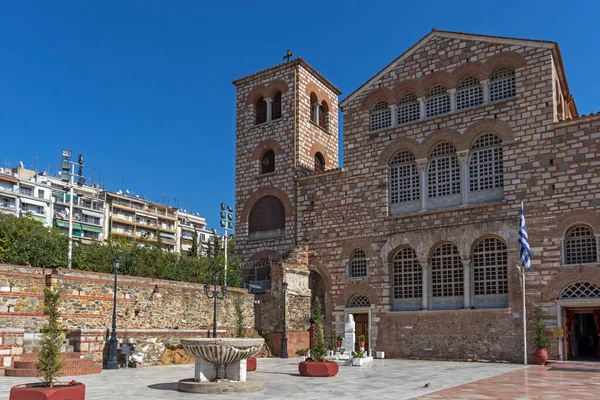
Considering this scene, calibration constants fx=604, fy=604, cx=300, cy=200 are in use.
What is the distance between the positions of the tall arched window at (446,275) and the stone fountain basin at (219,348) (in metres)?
13.5

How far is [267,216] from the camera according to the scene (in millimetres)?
31188

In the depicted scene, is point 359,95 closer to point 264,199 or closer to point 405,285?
point 264,199

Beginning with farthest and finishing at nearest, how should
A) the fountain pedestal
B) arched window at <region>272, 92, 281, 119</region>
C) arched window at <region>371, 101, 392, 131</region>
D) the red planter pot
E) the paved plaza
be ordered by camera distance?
arched window at <region>272, 92, 281, 119</region>
arched window at <region>371, 101, 392, 131</region>
the red planter pot
the fountain pedestal
the paved plaza

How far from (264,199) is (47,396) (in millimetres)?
22002

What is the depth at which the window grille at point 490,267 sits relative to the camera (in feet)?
78.4

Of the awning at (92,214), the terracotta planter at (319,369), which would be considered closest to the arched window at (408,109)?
the terracotta planter at (319,369)

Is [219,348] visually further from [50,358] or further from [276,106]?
[276,106]

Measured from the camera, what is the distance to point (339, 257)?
92.6 feet

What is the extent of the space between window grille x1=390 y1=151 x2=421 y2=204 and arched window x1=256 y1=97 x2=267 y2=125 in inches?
342

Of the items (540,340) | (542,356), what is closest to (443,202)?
(540,340)

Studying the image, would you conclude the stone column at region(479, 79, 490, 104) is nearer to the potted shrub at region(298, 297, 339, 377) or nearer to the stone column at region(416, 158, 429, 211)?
the stone column at region(416, 158, 429, 211)

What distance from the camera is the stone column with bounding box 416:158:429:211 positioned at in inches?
1033

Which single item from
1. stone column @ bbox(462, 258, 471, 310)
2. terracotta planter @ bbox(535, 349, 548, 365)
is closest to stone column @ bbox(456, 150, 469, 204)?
stone column @ bbox(462, 258, 471, 310)

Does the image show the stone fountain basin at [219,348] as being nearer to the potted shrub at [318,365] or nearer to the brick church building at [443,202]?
the potted shrub at [318,365]
